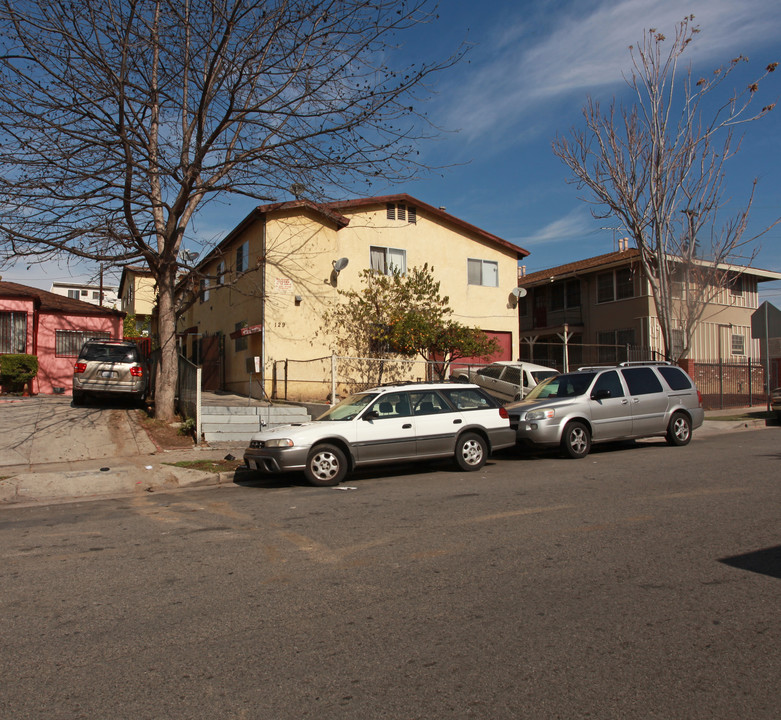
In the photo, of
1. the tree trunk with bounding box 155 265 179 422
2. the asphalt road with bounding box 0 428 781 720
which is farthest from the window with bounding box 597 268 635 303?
the asphalt road with bounding box 0 428 781 720

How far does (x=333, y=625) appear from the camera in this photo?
4.11m

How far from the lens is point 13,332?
22.4 m

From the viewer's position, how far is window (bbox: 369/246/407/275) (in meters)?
21.9

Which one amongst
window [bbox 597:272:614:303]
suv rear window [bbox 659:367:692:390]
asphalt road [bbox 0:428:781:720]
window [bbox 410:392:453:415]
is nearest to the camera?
asphalt road [bbox 0:428:781:720]

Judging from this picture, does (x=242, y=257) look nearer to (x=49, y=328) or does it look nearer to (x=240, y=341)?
(x=240, y=341)

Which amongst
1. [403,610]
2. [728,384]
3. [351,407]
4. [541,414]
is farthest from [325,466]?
[728,384]

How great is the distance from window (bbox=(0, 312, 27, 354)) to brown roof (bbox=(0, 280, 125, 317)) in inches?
26.9

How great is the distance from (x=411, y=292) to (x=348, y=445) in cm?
1230

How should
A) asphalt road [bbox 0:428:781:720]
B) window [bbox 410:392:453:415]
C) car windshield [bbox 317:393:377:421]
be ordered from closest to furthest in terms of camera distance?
1. asphalt road [bbox 0:428:781:720]
2. car windshield [bbox 317:393:377:421]
3. window [bbox 410:392:453:415]

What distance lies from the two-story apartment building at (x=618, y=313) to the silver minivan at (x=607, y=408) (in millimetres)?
12803

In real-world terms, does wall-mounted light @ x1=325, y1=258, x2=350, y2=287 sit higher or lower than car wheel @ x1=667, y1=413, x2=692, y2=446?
higher

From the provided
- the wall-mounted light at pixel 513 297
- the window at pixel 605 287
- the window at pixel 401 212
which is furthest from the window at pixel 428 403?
the window at pixel 605 287

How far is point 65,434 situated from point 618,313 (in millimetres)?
22805

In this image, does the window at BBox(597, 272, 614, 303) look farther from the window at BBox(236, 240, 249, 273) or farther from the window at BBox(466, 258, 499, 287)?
the window at BBox(236, 240, 249, 273)
